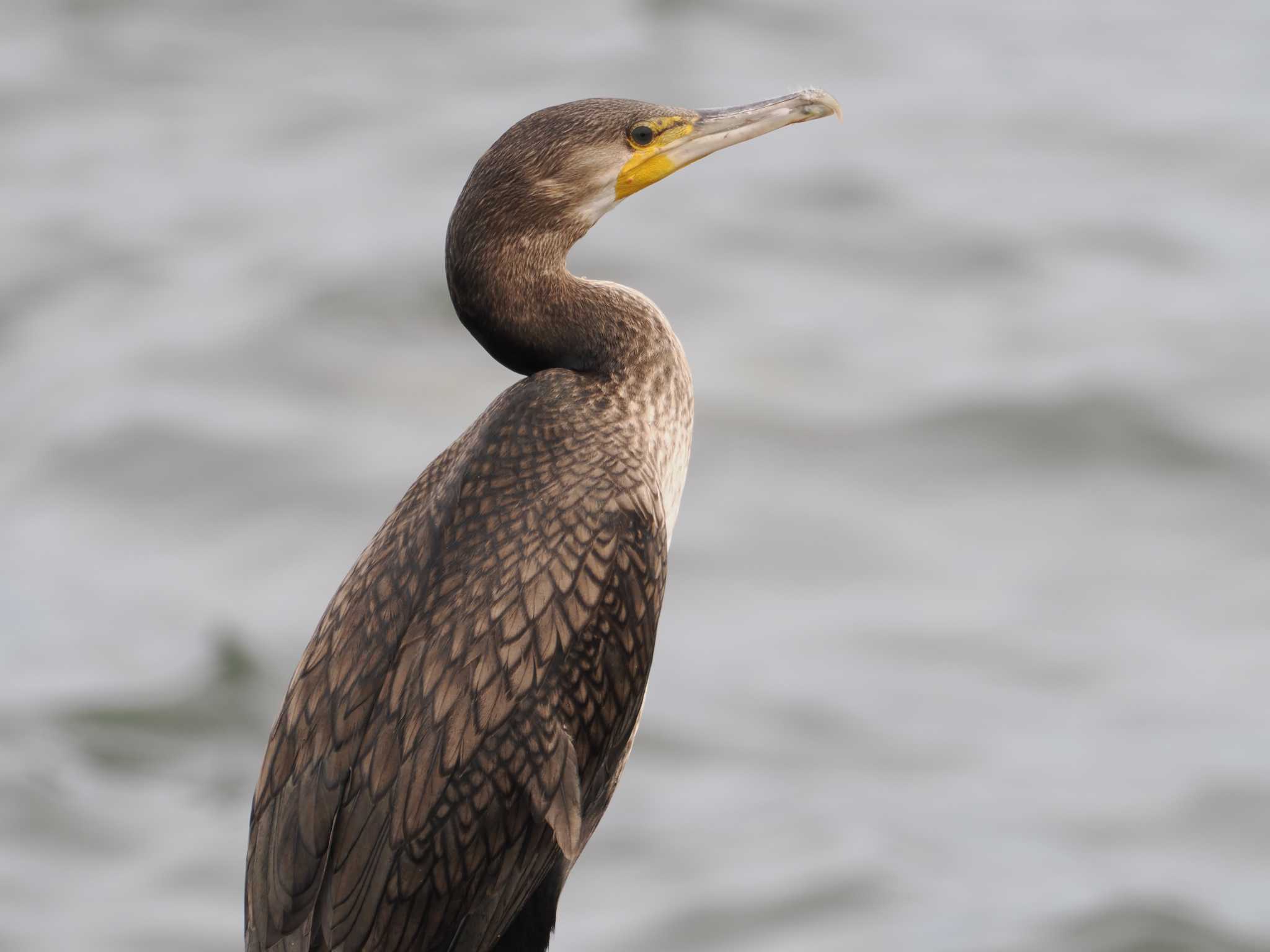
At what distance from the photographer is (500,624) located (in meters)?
5.42

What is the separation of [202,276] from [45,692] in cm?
675

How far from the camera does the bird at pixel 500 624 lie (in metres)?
5.36

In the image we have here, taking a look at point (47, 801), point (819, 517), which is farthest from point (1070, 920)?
point (47, 801)

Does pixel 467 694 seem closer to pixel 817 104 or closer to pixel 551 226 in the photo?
pixel 551 226

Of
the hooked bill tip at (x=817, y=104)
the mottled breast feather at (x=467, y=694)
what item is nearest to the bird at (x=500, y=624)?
the mottled breast feather at (x=467, y=694)

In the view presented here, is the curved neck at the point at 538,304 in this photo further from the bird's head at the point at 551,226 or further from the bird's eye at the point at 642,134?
the bird's eye at the point at 642,134

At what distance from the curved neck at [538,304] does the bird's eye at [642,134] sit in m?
0.27

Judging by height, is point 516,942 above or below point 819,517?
below

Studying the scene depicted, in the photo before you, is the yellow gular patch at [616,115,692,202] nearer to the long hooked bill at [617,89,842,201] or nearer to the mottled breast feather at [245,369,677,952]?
the long hooked bill at [617,89,842,201]

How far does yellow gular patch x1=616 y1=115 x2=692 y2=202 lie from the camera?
19.4 ft

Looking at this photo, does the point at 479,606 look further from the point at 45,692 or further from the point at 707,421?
the point at 707,421

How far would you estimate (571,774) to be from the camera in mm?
5555

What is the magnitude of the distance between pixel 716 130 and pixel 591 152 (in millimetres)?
482

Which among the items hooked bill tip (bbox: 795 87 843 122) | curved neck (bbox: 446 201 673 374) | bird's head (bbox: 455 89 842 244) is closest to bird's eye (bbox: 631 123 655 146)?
bird's head (bbox: 455 89 842 244)
